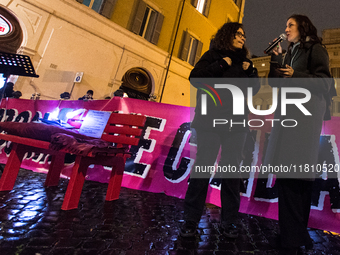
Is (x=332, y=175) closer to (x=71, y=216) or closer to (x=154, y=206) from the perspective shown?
(x=154, y=206)

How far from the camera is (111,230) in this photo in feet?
5.02

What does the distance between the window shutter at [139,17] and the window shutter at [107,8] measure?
4.22 ft

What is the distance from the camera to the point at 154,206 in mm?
2344

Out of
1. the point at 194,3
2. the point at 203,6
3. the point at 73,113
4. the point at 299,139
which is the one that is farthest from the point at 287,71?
the point at 203,6

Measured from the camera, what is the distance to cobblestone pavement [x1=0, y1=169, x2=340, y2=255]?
1.25 meters

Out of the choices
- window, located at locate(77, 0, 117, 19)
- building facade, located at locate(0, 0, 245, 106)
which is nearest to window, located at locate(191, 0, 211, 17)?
building facade, located at locate(0, 0, 245, 106)

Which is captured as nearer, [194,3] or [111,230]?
[111,230]

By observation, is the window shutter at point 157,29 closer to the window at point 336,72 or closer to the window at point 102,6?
the window at point 102,6

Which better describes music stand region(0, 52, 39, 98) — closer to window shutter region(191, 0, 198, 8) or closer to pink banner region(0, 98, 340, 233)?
pink banner region(0, 98, 340, 233)

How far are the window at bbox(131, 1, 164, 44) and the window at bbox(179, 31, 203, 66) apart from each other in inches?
75.2

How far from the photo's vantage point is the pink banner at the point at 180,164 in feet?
7.88

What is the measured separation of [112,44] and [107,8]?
5.48 feet

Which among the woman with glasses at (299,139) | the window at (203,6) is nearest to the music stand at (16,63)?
the woman with glasses at (299,139)

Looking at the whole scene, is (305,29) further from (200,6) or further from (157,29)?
(200,6)
